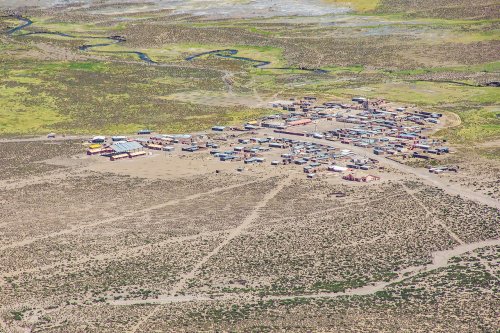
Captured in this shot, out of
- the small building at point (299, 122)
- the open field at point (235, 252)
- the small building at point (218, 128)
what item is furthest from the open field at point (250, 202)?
the small building at point (299, 122)

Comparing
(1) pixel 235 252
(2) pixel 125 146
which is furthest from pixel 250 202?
(2) pixel 125 146

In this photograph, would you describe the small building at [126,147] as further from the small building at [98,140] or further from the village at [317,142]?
the small building at [98,140]

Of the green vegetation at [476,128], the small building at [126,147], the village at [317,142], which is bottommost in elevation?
the green vegetation at [476,128]

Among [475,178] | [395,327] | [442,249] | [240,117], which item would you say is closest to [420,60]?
[240,117]

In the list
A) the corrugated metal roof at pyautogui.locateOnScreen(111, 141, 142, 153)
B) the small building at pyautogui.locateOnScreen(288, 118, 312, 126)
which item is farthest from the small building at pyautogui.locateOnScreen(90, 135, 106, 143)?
the small building at pyautogui.locateOnScreen(288, 118, 312, 126)

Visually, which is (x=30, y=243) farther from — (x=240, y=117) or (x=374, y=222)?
(x=240, y=117)

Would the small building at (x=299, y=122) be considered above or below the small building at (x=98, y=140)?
below

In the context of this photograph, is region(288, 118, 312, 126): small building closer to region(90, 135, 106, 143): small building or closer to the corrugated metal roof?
the corrugated metal roof
